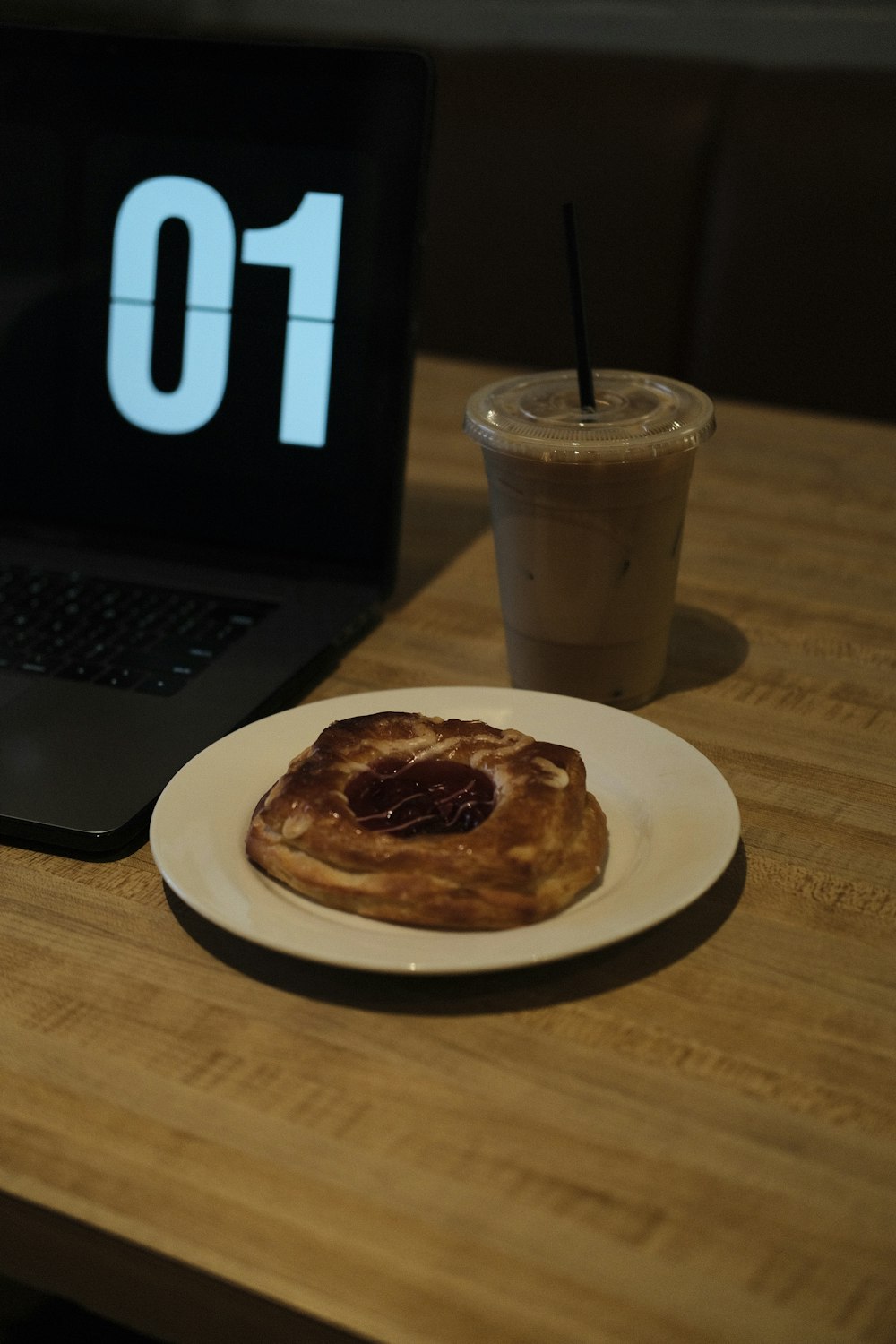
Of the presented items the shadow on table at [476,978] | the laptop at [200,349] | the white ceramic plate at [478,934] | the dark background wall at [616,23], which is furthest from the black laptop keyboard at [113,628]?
the dark background wall at [616,23]

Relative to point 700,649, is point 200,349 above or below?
above

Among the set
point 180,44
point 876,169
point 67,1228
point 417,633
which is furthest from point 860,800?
point 876,169

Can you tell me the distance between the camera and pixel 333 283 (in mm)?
874

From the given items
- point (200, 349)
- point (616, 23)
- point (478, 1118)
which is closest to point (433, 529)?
point (200, 349)

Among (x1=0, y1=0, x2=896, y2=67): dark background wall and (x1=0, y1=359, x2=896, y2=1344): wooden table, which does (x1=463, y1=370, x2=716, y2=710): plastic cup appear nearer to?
(x1=0, y1=359, x2=896, y2=1344): wooden table

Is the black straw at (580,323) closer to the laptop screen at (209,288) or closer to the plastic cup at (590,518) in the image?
the plastic cup at (590,518)

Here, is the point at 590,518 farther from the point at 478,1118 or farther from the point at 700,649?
the point at 478,1118

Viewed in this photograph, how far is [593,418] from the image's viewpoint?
0.71 meters

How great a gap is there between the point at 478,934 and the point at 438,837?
5 cm

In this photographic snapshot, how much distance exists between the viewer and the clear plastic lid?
2.25 feet

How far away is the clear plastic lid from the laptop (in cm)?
15

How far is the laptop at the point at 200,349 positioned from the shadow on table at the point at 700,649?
205 mm

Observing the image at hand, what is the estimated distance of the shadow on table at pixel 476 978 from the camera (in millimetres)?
520

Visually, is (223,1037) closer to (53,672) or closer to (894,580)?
(53,672)
